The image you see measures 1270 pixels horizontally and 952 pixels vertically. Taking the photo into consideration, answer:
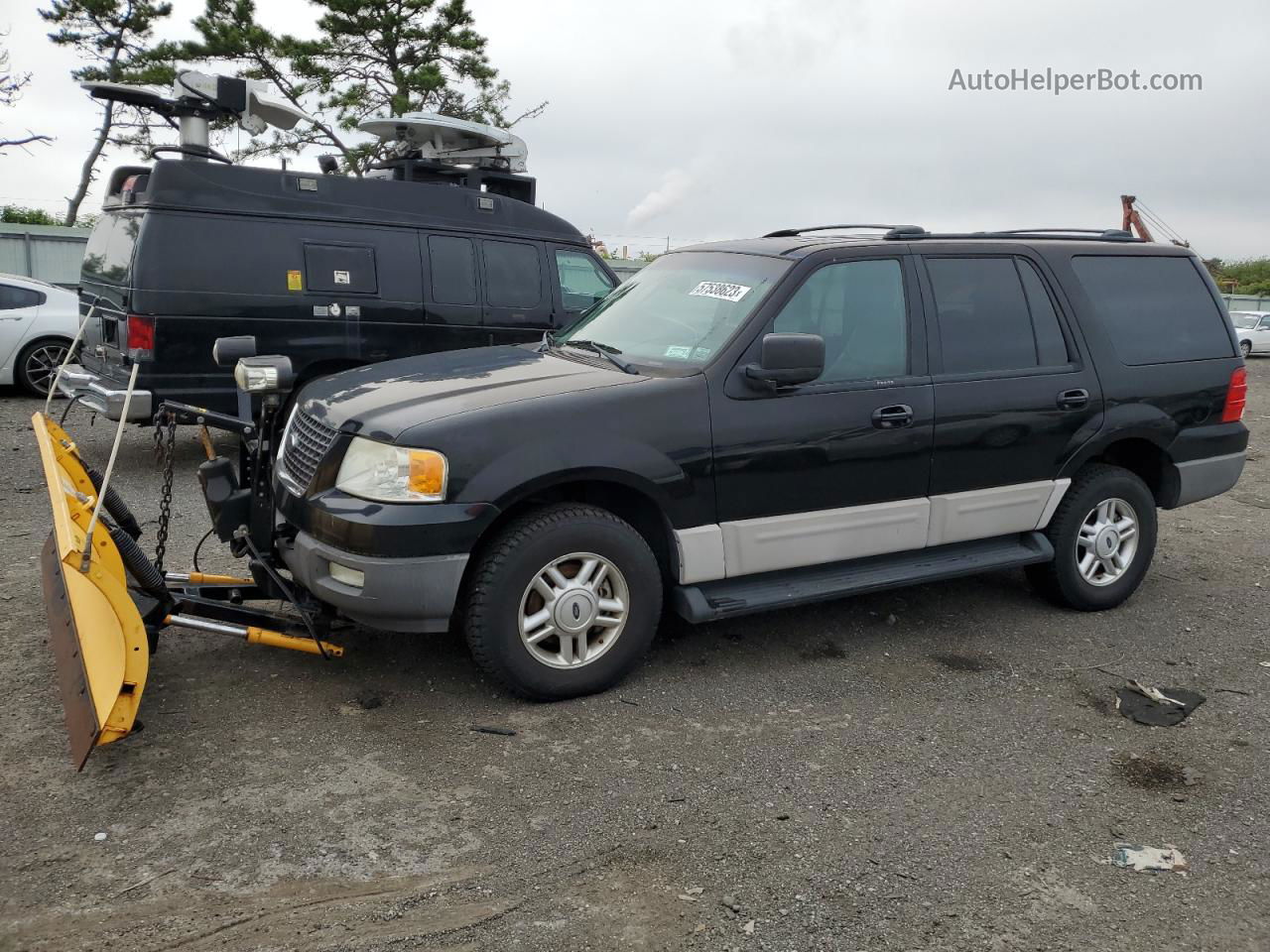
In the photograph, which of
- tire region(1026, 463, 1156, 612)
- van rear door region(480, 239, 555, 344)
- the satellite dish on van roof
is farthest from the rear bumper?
the satellite dish on van roof

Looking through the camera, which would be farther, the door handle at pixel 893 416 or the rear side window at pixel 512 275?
the rear side window at pixel 512 275

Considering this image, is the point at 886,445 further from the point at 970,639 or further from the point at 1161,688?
the point at 1161,688

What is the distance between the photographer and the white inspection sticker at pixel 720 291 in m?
4.57

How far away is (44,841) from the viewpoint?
3.05m

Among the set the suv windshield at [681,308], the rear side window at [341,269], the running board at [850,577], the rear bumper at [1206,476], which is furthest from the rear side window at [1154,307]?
the rear side window at [341,269]

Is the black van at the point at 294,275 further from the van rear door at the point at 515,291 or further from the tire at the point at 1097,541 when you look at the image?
the tire at the point at 1097,541

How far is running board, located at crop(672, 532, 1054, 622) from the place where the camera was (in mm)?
4266

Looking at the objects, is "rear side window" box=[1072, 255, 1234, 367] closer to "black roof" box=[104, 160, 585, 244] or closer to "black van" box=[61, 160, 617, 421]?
"black van" box=[61, 160, 617, 421]

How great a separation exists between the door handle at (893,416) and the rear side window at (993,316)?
0.35 m

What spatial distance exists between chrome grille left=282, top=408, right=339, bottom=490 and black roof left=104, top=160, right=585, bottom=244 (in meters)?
3.85

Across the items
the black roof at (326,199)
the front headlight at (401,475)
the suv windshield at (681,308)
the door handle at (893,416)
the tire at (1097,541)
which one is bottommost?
the tire at (1097,541)

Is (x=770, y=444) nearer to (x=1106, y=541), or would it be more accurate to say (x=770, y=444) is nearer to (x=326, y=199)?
(x=1106, y=541)

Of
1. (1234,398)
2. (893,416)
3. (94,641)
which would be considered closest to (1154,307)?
(1234,398)

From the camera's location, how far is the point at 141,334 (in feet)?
24.0
